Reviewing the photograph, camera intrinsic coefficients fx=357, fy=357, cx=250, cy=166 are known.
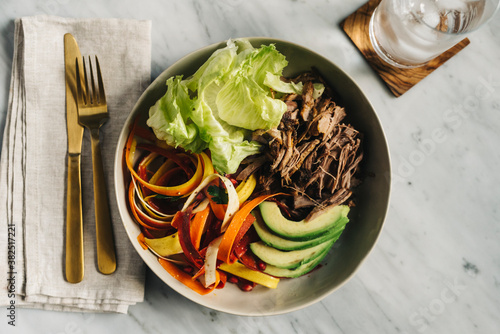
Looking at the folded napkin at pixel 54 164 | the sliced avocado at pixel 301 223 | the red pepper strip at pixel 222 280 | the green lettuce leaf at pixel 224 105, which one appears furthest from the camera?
the folded napkin at pixel 54 164

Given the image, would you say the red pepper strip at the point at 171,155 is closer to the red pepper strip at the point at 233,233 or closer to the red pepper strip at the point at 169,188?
the red pepper strip at the point at 169,188

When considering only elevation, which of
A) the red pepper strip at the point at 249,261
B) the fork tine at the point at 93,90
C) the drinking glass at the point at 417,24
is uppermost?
the drinking glass at the point at 417,24

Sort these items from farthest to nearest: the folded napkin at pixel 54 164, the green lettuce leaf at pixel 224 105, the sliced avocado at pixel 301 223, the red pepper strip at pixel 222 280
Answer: the folded napkin at pixel 54 164, the red pepper strip at pixel 222 280, the sliced avocado at pixel 301 223, the green lettuce leaf at pixel 224 105

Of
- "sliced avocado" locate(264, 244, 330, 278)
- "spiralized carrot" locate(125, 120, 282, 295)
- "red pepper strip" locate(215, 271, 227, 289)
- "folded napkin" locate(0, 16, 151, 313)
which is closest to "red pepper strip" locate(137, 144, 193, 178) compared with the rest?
"spiralized carrot" locate(125, 120, 282, 295)

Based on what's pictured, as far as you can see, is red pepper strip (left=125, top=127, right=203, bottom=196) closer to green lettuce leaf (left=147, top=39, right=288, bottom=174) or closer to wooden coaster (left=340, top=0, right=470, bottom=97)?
green lettuce leaf (left=147, top=39, right=288, bottom=174)

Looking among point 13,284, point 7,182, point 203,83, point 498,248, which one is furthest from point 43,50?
point 498,248

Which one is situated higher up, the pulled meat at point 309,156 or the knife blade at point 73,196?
the pulled meat at point 309,156

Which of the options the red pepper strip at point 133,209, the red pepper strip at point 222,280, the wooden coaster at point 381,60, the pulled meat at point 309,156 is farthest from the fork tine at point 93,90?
the wooden coaster at point 381,60

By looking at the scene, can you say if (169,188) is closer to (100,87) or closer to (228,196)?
(228,196)
